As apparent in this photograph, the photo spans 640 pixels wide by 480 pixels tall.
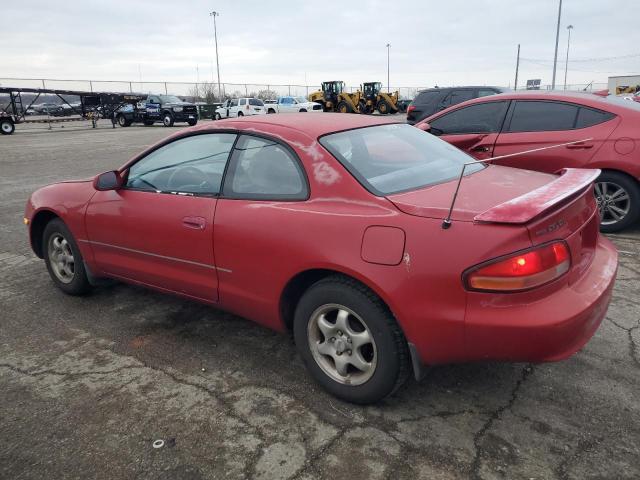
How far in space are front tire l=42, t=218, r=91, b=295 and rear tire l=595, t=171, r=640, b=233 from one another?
16.5ft

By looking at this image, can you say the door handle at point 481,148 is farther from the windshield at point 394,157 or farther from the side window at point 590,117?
the windshield at point 394,157

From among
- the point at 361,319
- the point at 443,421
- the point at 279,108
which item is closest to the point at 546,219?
the point at 361,319

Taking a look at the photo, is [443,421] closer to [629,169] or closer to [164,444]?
[164,444]

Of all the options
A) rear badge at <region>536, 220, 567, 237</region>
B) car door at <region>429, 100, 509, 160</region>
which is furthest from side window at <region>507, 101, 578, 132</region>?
rear badge at <region>536, 220, 567, 237</region>

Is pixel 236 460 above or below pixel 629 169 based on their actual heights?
below

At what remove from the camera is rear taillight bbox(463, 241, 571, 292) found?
207 cm

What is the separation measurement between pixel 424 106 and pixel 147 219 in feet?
31.3

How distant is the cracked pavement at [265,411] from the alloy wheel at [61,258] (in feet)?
1.78

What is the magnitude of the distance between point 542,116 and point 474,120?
80 centimetres

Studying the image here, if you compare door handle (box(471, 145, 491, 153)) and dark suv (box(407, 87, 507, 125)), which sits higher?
dark suv (box(407, 87, 507, 125))

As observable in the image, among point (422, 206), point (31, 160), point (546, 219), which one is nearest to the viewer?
point (546, 219)

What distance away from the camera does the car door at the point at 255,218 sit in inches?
107

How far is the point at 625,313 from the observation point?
355 centimetres

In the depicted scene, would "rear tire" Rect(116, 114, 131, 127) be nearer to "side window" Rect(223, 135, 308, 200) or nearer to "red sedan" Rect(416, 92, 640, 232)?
"red sedan" Rect(416, 92, 640, 232)
